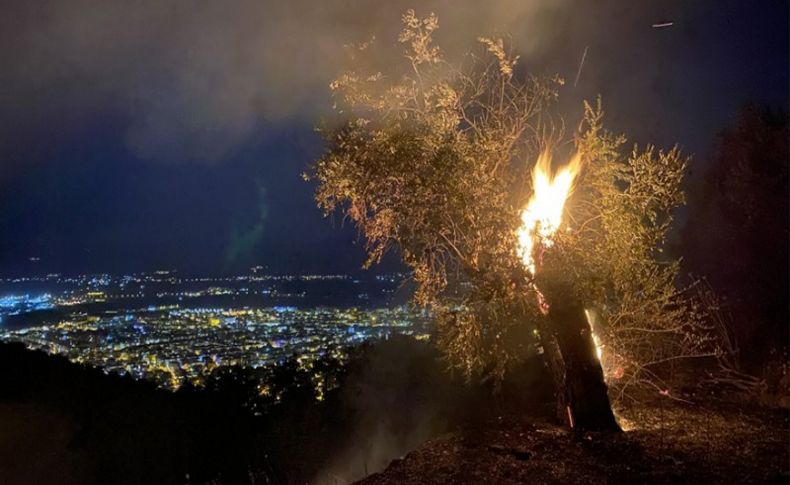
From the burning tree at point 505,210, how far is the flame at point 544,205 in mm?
18

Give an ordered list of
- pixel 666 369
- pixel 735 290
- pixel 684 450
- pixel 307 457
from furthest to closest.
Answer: pixel 307 457 < pixel 735 290 < pixel 666 369 < pixel 684 450

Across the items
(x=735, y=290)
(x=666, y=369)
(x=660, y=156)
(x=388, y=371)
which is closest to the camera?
(x=660, y=156)

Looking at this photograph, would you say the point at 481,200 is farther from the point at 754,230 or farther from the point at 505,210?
the point at 754,230

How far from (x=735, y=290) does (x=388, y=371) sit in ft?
32.1

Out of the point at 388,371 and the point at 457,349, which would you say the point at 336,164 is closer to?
the point at 457,349

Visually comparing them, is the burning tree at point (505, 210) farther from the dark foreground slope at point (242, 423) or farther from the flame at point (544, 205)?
the dark foreground slope at point (242, 423)

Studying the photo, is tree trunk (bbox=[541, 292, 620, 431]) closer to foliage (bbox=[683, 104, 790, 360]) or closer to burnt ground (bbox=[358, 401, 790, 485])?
burnt ground (bbox=[358, 401, 790, 485])

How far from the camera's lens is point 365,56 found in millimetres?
7957

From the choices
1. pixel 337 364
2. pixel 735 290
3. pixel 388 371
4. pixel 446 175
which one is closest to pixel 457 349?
pixel 446 175

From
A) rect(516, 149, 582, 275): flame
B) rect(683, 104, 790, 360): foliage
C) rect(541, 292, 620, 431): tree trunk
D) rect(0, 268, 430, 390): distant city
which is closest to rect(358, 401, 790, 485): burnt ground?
rect(541, 292, 620, 431): tree trunk

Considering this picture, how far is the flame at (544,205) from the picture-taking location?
7.54 metres

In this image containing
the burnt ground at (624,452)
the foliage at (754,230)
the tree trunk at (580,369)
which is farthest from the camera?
the foliage at (754,230)

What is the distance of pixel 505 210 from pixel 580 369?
2.39m

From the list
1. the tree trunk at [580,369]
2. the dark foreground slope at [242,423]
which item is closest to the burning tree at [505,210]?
Answer: the tree trunk at [580,369]
